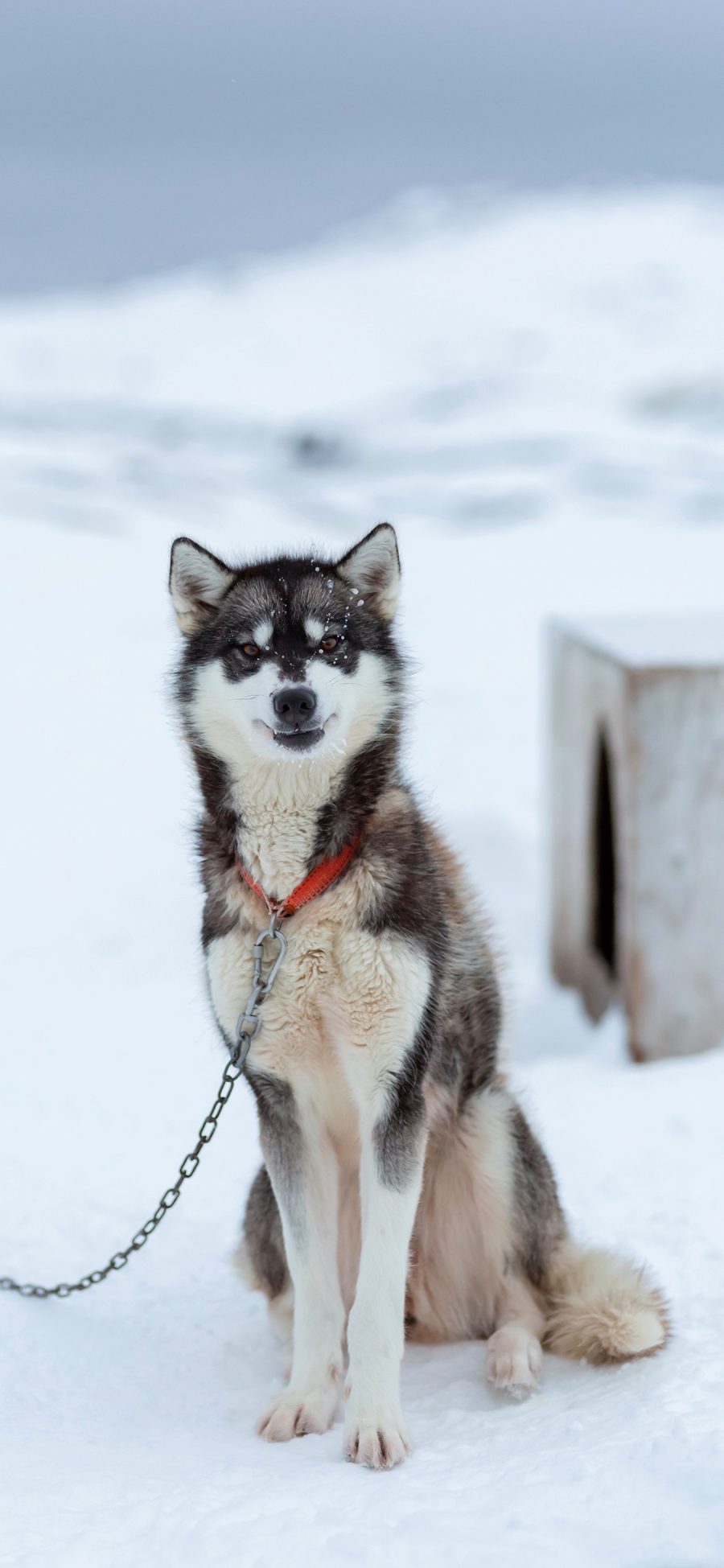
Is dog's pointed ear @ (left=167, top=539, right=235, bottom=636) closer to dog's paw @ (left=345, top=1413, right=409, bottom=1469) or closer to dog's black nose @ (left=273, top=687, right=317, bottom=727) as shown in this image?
dog's black nose @ (left=273, top=687, right=317, bottom=727)

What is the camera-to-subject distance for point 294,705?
86.4 inches

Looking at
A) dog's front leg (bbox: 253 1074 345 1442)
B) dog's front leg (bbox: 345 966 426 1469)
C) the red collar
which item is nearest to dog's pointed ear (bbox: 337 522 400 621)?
the red collar

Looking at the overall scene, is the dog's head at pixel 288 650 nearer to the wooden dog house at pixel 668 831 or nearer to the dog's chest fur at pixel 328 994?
the dog's chest fur at pixel 328 994

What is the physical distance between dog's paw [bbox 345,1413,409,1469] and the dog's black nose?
42.7 inches

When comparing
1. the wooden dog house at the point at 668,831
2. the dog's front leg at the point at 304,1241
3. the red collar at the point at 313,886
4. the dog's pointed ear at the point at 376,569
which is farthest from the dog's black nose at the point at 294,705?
the wooden dog house at the point at 668,831

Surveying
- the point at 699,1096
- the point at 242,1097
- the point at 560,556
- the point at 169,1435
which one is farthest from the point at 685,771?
the point at 560,556

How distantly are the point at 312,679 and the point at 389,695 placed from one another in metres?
0.22

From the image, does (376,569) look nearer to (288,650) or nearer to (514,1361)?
(288,650)

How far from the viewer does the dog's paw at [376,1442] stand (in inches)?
83.6

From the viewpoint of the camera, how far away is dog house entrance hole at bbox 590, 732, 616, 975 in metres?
5.51

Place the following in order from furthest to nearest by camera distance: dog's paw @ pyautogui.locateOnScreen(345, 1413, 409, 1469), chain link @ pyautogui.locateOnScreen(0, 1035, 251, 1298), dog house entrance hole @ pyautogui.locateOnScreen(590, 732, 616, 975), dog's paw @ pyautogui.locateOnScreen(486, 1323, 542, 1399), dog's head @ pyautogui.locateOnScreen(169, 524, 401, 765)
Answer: dog house entrance hole @ pyautogui.locateOnScreen(590, 732, 616, 975)
chain link @ pyautogui.locateOnScreen(0, 1035, 251, 1298)
dog's paw @ pyautogui.locateOnScreen(486, 1323, 542, 1399)
dog's head @ pyautogui.locateOnScreen(169, 524, 401, 765)
dog's paw @ pyautogui.locateOnScreen(345, 1413, 409, 1469)

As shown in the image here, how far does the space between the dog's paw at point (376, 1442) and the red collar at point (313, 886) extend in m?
0.79

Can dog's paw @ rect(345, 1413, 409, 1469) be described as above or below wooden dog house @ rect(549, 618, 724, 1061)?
below

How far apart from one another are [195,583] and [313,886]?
0.59 m
